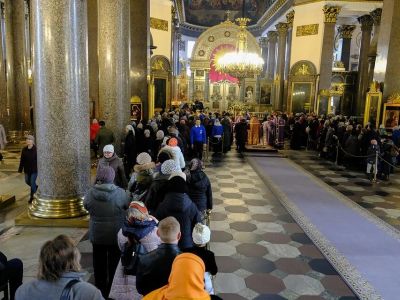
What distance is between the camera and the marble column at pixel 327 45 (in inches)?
877

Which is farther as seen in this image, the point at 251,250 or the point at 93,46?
the point at 93,46

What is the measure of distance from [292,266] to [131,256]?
117 inches

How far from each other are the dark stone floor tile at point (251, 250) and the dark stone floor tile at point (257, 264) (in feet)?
0.48

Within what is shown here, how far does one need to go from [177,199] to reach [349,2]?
73.6 ft

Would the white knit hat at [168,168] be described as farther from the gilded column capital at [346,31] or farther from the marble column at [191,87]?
the marble column at [191,87]

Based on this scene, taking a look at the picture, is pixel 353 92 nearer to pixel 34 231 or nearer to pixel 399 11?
pixel 399 11

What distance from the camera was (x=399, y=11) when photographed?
16.1 m

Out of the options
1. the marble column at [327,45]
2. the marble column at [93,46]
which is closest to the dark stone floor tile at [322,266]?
the marble column at [93,46]

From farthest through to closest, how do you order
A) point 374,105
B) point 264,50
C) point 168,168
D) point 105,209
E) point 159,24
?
point 264,50
point 159,24
point 374,105
point 168,168
point 105,209

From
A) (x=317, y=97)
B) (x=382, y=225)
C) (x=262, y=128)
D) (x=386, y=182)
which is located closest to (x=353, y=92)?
(x=317, y=97)

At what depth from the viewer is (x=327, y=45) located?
2255 cm

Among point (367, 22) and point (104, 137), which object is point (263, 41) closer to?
point (367, 22)

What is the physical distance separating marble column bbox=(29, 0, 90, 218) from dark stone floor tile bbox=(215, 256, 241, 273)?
2528 mm

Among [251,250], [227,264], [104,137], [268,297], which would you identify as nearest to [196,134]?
[104,137]
